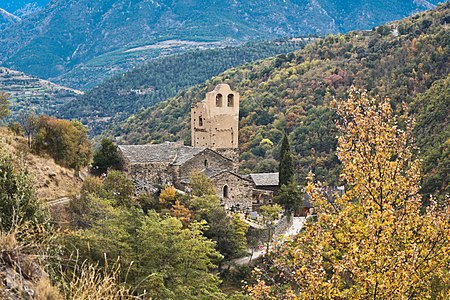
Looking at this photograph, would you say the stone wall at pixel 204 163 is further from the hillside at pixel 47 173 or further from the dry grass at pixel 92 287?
the dry grass at pixel 92 287

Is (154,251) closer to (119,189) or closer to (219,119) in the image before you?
(119,189)

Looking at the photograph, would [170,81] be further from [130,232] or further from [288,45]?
[130,232]

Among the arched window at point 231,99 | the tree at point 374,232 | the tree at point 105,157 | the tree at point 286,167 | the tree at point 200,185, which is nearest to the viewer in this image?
the tree at point 374,232

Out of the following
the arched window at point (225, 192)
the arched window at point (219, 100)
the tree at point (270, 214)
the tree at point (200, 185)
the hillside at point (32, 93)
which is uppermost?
the hillside at point (32, 93)

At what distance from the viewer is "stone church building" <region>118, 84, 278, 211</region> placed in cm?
3166

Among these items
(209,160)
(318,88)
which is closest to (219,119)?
(209,160)

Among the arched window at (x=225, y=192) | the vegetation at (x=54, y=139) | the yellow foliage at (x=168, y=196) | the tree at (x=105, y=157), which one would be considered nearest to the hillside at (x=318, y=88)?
the arched window at (x=225, y=192)

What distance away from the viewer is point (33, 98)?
489 feet

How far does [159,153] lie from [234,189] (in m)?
4.96

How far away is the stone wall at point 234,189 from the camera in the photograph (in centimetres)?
3127

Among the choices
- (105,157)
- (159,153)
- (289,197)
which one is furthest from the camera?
(289,197)

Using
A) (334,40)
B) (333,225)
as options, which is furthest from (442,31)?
(333,225)

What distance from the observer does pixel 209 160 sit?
33.2 metres

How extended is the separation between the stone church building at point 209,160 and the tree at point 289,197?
39.8 inches
